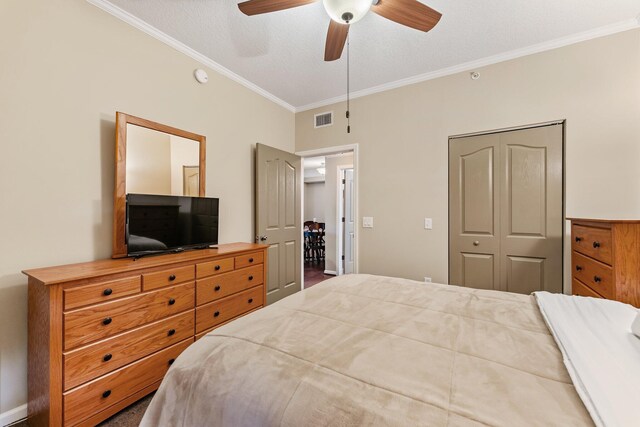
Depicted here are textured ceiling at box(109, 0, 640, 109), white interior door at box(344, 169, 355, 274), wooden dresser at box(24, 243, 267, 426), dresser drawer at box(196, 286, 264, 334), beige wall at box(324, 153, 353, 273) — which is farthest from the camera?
beige wall at box(324, 153, 353, 273)

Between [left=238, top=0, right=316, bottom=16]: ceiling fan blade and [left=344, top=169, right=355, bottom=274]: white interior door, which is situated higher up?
[left=238, top=0, right=316, bottom=16]: ceiling fan blade

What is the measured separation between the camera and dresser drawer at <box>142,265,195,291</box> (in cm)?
176

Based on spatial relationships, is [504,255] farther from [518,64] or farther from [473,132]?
[518,64]

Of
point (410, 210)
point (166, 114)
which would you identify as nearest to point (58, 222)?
point (166, 114)

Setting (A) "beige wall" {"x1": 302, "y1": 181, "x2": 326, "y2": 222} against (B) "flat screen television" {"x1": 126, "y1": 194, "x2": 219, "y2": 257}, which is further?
(A) "beige wall" {"x1": 302, "y1": 181, "x2": 326, "y2": 222}

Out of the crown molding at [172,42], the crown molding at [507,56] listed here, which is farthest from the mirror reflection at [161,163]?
the crown molding at [507,56]

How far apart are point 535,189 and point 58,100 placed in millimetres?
3895

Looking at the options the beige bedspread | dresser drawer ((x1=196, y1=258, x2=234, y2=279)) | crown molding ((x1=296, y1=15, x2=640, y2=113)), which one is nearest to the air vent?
crown molding ((x1=296, y1=15, x2=640, y2=113))

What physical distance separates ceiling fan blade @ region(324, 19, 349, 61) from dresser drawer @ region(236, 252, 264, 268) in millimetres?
1835

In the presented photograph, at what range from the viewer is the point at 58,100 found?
1.78m

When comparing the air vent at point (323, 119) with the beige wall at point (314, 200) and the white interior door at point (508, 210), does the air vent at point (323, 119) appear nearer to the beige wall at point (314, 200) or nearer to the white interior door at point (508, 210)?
the white interior door at point (508, 210)

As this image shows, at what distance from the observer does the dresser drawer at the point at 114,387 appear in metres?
1.44

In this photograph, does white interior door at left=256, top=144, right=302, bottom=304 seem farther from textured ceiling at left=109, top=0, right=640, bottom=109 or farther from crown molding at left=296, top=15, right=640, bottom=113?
crown molding at left=296, top=15, right=640, bottom=113

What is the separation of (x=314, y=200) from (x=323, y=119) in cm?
496
